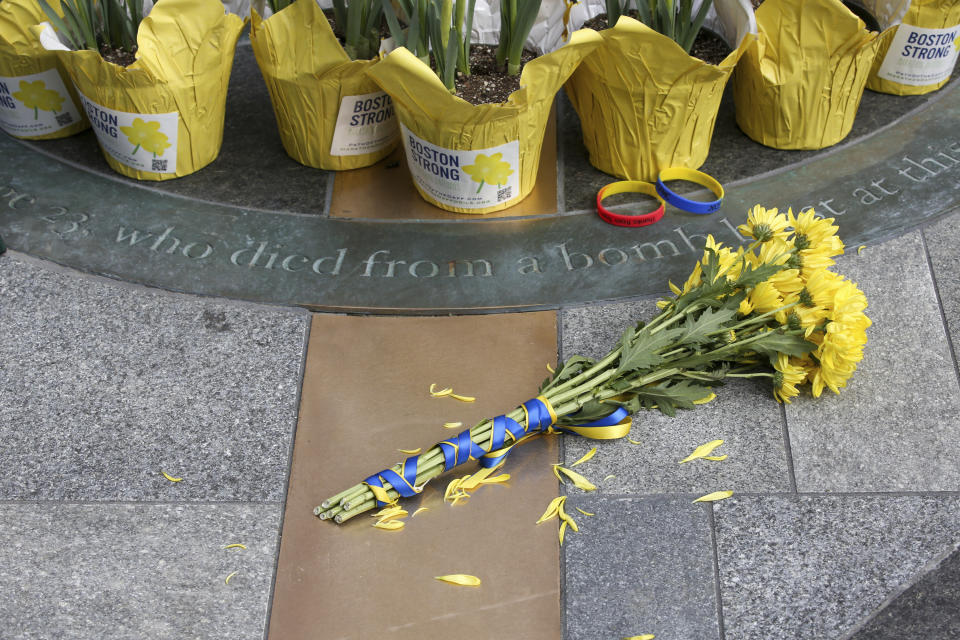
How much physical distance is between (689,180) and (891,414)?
0.87 metres

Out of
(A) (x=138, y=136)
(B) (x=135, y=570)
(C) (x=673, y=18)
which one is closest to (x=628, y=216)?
(C) (x=673, y=18)

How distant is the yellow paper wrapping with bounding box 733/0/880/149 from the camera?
7.68 ft

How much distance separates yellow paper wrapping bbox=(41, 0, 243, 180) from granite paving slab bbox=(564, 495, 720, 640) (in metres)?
1.42

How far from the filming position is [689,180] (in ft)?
8.18

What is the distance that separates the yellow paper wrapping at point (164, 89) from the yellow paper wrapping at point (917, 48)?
1723mm

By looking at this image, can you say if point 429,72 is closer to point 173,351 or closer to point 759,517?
point 173,351

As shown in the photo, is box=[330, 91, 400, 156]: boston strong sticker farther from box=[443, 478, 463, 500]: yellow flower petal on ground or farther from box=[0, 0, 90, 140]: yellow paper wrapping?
box=[443, 478, 463, 500]: yellow flower petal on ground

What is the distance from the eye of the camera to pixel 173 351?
2.05 m

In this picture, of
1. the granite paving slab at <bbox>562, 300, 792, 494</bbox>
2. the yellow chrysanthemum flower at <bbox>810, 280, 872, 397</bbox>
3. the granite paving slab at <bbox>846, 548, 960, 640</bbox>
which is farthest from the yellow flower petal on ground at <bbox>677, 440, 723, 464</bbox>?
the granite paving slab at <bbox>846, 548, 960, 640</bbox>

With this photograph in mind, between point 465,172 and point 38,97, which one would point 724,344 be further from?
point 38,97

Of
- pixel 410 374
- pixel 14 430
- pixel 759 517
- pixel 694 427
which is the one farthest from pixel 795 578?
pixel 14 430

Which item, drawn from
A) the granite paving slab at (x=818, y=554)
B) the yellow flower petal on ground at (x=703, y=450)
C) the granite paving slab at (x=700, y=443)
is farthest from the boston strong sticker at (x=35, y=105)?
the granite paving slab at (x=818, y=554)

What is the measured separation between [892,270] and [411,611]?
1378 millimetres

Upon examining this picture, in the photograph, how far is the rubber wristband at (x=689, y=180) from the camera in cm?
238
